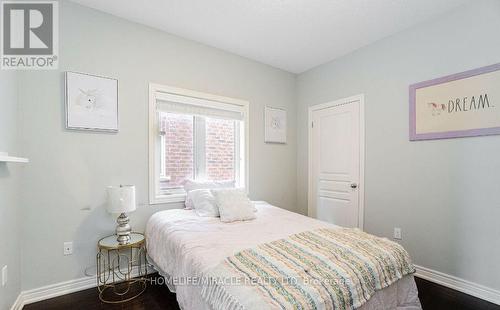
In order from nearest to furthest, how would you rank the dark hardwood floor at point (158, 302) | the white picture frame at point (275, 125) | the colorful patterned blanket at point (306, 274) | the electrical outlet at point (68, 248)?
the colorful patterned blanket at point (306, 274) < the dark hardwood floor at point (158, 302) < the electrical outlet at point (68, 248) < the white picture frame at point (275, 125)

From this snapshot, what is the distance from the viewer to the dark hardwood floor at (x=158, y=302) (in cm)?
190

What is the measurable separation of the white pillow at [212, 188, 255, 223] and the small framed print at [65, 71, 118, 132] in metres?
1.27

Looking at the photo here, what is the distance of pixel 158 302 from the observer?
198 cm

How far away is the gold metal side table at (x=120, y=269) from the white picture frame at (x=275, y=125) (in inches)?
84.5

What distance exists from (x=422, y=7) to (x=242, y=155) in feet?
8.19

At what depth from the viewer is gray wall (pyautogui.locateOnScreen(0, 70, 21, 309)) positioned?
5.25 feet

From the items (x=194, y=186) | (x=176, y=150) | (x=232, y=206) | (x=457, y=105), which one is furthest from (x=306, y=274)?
(x=457, y=105)

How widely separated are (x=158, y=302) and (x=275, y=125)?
8.62ft

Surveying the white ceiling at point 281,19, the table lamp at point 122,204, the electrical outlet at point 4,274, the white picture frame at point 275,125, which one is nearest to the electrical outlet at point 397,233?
the white picture frame at point 275,125

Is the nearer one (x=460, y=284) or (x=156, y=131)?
(x=460, y=284)

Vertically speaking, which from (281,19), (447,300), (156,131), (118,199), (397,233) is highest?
(281,19)

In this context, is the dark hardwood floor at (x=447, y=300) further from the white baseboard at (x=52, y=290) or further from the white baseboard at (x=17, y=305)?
the white baseboard at (x=17, y=305)

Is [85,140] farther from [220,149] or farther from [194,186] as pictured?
[220,149]

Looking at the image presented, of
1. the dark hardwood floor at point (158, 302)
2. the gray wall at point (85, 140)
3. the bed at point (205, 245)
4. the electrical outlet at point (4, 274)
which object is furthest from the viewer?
the gray wall at point (85, 140)
